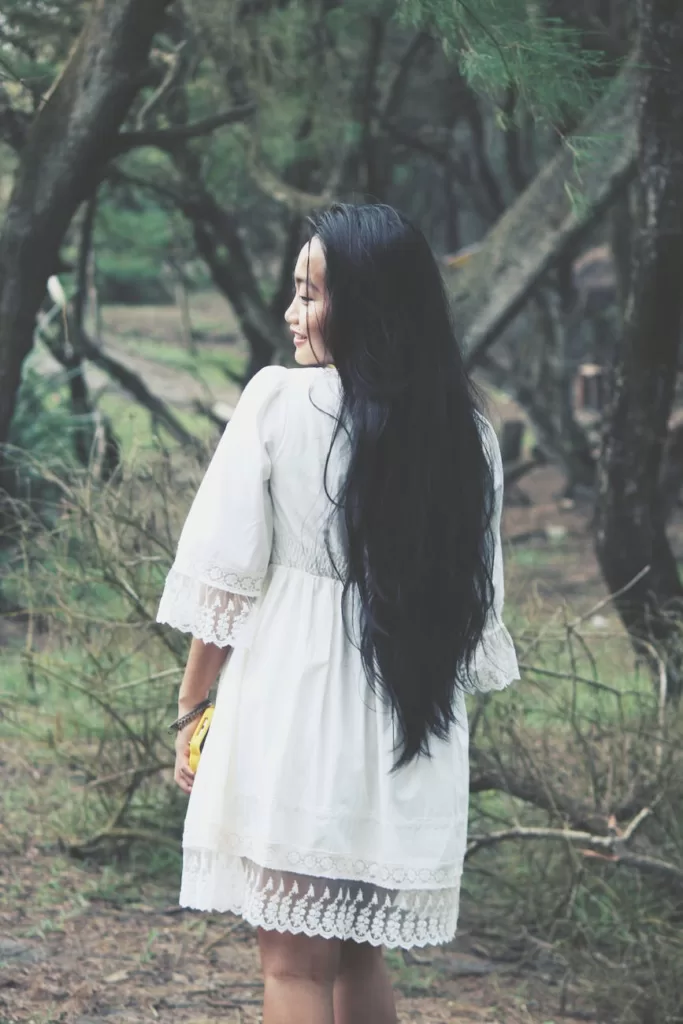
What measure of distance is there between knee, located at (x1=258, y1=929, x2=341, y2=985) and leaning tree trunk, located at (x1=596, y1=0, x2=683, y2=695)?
8.69 feet

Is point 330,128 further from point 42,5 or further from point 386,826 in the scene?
point 386,826

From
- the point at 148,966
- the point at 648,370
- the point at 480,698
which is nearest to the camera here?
the point at 148,966

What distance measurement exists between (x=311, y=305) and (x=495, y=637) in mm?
743

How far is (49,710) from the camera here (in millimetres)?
4965

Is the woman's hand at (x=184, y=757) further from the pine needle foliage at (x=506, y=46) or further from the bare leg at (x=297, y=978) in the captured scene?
the pine needle foliage at (x=506, y=46)

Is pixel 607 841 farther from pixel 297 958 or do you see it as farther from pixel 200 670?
pixel 200 670

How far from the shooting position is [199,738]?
8.27ft

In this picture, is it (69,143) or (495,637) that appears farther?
(69,143)

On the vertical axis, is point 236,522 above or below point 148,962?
above

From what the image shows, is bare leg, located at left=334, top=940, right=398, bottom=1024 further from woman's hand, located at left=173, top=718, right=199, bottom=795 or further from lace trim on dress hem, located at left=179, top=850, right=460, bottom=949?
woman's hand, located at left=173, top=718, right=199, bottom=795

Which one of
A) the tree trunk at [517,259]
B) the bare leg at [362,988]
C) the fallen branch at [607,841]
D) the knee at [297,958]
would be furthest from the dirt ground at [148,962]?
the tree trunk at [517,259]

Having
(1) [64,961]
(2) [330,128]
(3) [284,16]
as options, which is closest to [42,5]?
(3) [284,16]

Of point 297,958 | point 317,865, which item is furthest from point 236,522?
point 297,958

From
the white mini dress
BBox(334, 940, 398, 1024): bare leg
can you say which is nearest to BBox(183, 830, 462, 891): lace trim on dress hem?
the white mini dress
